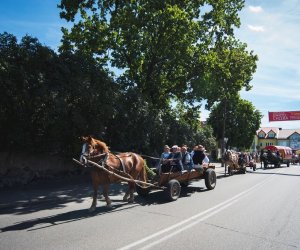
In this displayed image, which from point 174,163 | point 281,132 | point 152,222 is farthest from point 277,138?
point 152,222

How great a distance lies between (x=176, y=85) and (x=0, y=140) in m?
13.6

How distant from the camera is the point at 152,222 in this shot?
29.1 ft

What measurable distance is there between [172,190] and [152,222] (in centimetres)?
323

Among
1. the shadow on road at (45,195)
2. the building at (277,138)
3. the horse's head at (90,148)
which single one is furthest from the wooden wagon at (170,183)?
the building at (277,138)

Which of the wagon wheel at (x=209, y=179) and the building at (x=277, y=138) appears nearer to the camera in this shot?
the wagon wheel at (x=209, y=179)

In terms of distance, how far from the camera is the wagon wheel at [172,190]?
11875 mm

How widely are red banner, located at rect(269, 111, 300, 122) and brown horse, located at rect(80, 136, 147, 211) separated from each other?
33.8 m

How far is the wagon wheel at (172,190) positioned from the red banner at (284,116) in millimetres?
32912

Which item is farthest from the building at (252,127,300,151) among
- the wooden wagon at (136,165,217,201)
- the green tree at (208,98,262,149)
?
the wooden wagon at (136,165,217,201)

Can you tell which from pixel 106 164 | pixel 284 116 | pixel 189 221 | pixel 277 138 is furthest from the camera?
pixel 277 138

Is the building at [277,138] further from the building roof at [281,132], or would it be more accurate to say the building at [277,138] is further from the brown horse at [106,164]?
the brown horse at [106,164]

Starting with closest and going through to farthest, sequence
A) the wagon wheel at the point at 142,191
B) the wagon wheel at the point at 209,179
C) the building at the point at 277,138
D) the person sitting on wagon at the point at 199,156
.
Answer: the wagon wheel at the point at 142,191 < the wagon wheel at the point at 209,179 < the person sitting on wagon at the point at 199,156 < the building at the point at 277,138

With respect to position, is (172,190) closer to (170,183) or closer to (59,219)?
(170,183)

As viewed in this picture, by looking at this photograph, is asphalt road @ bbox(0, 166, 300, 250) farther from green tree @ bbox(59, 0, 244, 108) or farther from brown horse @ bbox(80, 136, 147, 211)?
green tree @ bbox(59, 0, 244, 108)
